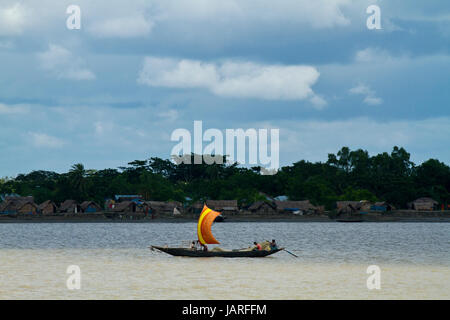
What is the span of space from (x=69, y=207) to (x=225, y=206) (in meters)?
42.5

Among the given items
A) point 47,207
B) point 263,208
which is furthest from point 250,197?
point 47,207

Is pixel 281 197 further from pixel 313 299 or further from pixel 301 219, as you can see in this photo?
pixel 313 299

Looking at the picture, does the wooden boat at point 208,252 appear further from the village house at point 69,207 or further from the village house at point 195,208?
the village house at point 69,207

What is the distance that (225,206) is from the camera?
522ft

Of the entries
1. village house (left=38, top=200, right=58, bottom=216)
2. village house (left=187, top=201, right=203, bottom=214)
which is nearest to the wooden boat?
village house (left=187, top=201, right=203, bottom=214)

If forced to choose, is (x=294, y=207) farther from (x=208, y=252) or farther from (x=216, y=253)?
(x=216, y=253)

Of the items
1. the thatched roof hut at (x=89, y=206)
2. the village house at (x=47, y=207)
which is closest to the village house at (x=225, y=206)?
the thatched roof hut at (x=89, y=206)

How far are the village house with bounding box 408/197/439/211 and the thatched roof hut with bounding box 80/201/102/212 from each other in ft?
290

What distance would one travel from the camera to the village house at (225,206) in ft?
518

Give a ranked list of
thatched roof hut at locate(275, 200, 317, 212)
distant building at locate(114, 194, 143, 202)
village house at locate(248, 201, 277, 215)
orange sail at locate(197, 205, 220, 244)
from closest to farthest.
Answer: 1. orange sail at locate(197, 205, 220, 244)
2. village house at locate(248, 201, 277, 215)
3. thatched roof hut at locate(275, 200, 317, 212)
4. distant building at locate(114, 194, 143, 202)

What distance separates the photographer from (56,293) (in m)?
30.6

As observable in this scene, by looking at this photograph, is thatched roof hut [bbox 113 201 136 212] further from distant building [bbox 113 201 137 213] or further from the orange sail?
the orange sail

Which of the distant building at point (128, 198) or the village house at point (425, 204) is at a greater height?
the distant building at point (128, 198)

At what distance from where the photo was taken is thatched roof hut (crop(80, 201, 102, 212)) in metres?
160
